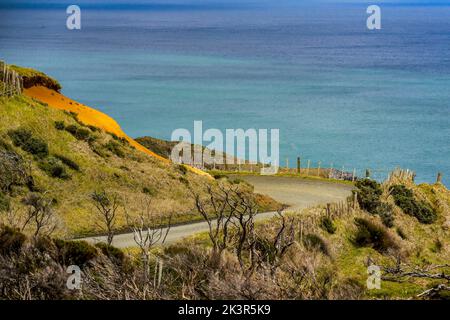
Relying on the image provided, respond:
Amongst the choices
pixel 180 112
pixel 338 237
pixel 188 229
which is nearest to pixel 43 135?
pixel 188 229

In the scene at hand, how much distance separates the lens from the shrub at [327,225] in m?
42.2

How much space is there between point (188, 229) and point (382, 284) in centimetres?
1194

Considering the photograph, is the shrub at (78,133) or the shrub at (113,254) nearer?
the shrub at (113,254)

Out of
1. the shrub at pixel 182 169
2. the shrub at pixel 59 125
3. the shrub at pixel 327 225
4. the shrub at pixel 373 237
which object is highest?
the shrub at pixel 59 125

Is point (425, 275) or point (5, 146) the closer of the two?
point (425, 275)

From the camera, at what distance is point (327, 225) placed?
42562mm

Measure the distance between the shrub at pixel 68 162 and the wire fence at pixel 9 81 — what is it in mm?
6084

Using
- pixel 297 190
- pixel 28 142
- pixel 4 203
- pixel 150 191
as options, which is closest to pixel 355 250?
pixel 150 191

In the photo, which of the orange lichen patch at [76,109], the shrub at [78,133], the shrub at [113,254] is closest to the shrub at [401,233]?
the orange lichen patch at [76,109]

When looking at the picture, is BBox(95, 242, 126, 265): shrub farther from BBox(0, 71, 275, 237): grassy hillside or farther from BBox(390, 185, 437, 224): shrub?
BBox(390, 185, 437, 224): shrub

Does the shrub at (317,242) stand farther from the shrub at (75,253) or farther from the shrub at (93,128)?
the shrub at (93,128)

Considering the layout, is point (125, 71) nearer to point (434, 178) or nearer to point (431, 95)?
point (431, 95)

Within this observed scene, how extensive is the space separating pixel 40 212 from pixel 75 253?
1032cm

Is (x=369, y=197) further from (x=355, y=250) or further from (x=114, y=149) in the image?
(x=114, y=149)
